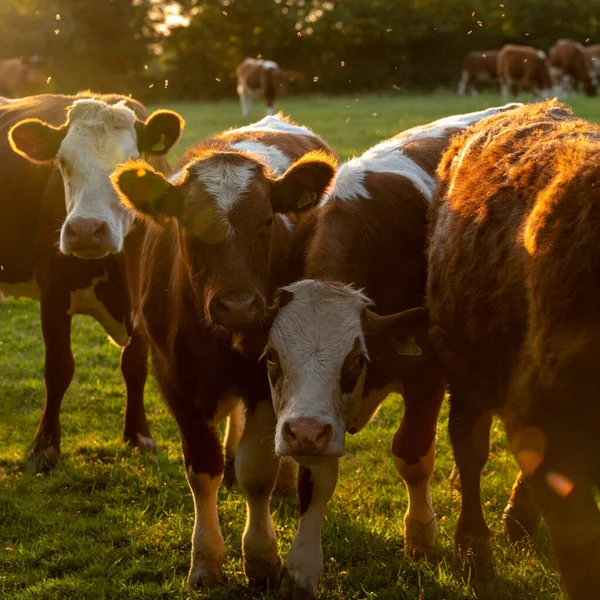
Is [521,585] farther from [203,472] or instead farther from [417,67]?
[417,67]

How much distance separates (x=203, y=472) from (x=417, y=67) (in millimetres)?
46536

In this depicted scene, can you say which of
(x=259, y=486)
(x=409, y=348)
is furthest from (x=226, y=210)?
(x=259, y=486)

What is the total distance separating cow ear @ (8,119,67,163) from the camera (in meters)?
5.94

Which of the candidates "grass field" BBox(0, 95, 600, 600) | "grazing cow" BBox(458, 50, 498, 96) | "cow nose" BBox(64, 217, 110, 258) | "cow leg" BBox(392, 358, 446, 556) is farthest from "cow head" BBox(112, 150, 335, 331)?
"grazing cow" BBox(458, 50, 498, 96)

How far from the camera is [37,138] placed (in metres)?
5.96

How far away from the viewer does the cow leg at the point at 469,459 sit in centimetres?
444

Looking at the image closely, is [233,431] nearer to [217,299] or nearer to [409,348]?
[409,348]

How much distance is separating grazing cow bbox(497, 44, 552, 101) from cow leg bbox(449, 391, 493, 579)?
32.7 meters

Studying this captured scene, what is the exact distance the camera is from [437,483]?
A: 18.4ft

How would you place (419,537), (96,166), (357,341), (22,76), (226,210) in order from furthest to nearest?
(22,76) < (96,166) < (419,537) < (226,210) < (357,341)

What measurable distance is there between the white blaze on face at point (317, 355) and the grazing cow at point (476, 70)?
42.7 m

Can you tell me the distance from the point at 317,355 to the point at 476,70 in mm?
44154

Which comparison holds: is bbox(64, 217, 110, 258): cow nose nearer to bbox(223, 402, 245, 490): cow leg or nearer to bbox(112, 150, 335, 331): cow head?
bbox(112, 150, 335, 331): cow head

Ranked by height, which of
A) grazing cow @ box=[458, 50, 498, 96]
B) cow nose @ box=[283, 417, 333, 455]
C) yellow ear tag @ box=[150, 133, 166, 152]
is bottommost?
grazing cow @ box=[458, 50, 498, 96]
